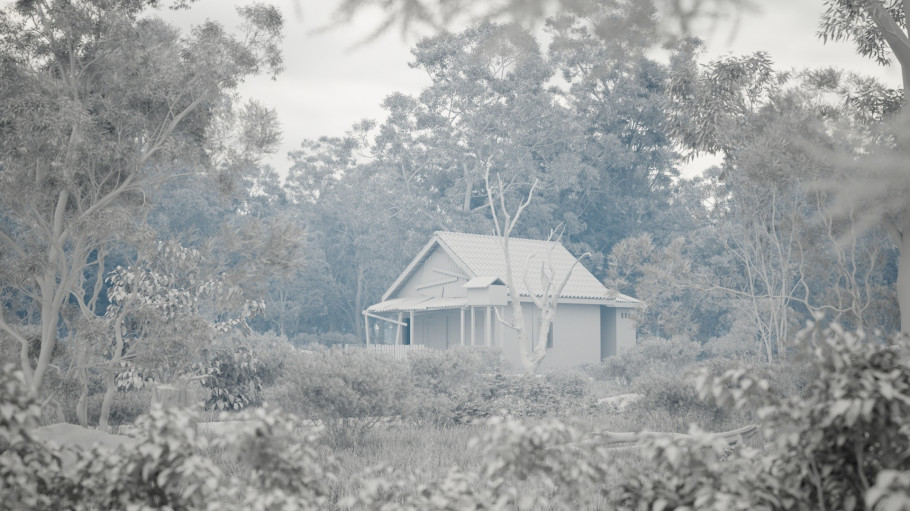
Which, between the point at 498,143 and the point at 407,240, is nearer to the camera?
the point at 498,143

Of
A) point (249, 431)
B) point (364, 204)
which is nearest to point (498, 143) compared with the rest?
point (364, 204)

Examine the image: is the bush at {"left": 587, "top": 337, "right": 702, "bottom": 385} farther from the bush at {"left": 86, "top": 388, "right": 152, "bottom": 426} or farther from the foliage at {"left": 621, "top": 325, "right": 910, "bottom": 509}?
the foliage at {"left": 621, "top": 325, "right": 910, "bottom": 509}

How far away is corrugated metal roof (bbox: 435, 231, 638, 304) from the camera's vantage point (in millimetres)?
29828

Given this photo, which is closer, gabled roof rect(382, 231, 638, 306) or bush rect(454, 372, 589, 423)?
bush rect(454, 372, 589, 423)

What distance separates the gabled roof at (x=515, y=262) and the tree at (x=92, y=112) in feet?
56.9

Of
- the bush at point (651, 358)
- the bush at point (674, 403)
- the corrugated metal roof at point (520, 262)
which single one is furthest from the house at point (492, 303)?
the bush at point (674, 403)

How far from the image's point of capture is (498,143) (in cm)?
4175

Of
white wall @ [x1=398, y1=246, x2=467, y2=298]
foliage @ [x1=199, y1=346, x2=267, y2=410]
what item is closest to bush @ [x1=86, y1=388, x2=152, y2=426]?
foliage @ [x1=199, y1=346, x2=267, y2=410]

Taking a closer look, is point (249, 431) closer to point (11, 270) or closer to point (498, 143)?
point (11, 270)

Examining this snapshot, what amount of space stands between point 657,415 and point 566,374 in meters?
5.87

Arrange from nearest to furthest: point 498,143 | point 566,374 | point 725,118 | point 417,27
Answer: point 417,27 → point 725,118 → point 566,374 → point 498,143

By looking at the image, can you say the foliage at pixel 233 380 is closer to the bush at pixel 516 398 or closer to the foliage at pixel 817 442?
the bush at pixel 516 398

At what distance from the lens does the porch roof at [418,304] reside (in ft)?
95.2

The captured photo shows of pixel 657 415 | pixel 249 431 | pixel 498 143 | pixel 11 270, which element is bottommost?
pixel 657 415
